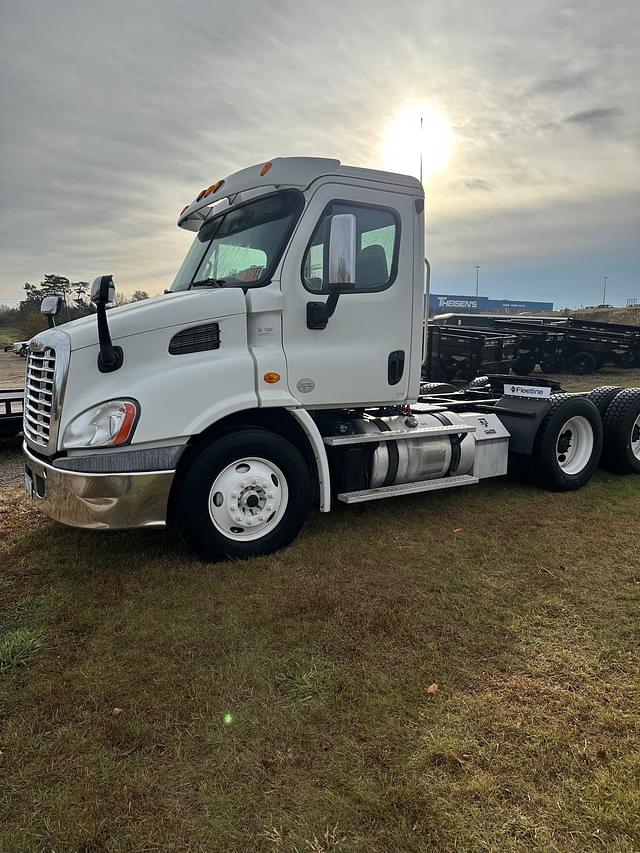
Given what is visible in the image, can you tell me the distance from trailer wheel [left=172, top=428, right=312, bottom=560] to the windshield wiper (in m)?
1.22

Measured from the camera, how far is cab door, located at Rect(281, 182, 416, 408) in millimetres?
4422

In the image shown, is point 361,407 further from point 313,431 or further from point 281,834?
point 281,834

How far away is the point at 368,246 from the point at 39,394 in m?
2.80

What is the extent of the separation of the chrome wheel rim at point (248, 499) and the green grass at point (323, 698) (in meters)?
0.27

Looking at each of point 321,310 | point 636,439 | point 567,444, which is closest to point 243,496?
point 321,310

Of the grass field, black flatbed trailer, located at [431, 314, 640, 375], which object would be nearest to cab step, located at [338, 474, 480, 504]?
the grass field

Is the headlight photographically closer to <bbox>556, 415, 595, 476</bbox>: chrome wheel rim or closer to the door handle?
the door handle

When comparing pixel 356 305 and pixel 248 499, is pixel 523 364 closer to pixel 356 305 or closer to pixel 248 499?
pixel 356 305

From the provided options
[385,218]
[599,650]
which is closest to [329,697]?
[599,650]

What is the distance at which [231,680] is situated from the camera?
2.87 metres

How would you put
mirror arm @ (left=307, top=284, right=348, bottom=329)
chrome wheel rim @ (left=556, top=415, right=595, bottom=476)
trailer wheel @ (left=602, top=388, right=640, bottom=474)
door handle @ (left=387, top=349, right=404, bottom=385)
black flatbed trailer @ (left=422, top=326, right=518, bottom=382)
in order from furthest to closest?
1. black flatbed trailer @ (left=422, top=326, right=518, bottom=382)
2. trailer wheel @ (left=602, top=388, right=640, bottom=474)
3. chrome wheel rim @ (left=556, top=415, right=595, bottom=476)
4. door handle @ (left=387, top=349, right=404, bottom=385)
5. mirror arm @ (left=307, top=284, right=348, bottom=329)

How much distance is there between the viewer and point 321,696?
2752mm

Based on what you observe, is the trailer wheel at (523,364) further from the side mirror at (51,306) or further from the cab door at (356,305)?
the side mirror at (51,306)

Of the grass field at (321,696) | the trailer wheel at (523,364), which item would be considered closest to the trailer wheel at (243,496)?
the grass field at (321,696)
